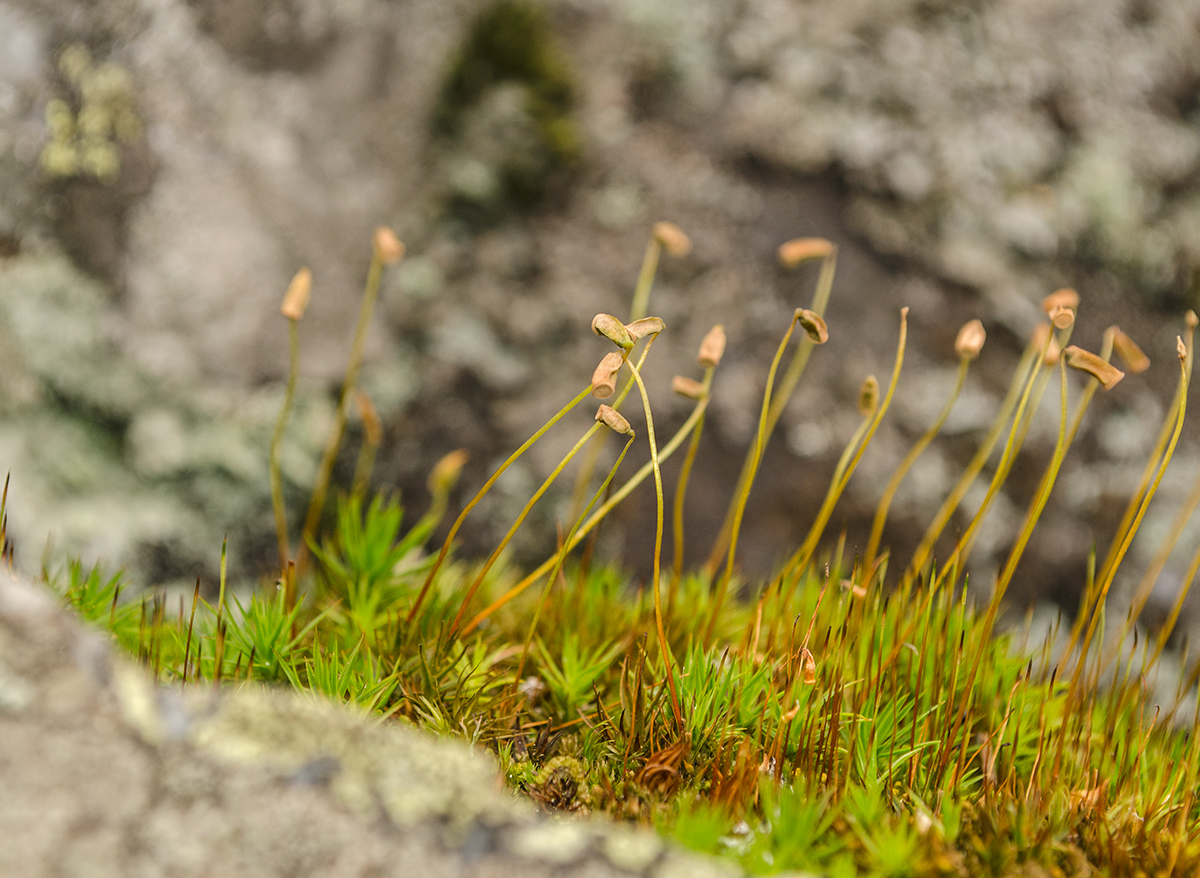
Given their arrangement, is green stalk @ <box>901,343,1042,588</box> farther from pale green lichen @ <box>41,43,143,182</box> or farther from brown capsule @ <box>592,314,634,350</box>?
pale green lichen @ <box>41,43,143,182</box>

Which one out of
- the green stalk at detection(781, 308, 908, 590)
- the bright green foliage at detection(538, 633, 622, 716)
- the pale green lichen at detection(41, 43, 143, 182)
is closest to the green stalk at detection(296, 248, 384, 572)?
the pale green lichen at detection(41, 43, 143, 182)

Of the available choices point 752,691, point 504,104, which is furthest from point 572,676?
point 504,104

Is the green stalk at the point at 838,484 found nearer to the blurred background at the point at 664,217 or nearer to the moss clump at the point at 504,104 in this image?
the blurred background at the point at 664,217

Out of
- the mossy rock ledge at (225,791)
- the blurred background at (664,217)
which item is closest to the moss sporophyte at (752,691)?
the mossy rock ledge at (225,791)

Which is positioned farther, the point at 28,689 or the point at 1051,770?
the point at 1051,770

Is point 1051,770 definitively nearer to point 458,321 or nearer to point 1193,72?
point 458,321

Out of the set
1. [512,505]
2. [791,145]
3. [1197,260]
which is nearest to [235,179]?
[512,505]
